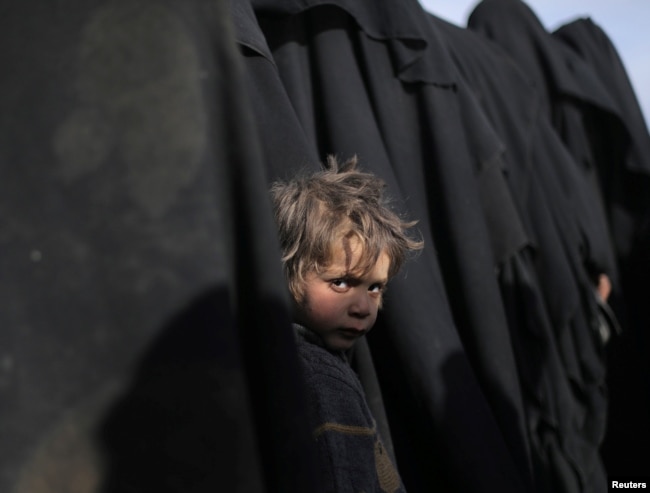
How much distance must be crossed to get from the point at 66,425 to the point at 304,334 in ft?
2.12

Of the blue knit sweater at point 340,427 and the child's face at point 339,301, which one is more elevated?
the child's face at point 339,301

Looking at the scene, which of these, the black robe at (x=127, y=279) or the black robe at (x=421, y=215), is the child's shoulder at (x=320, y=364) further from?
the black robe at (x=421, y=215)

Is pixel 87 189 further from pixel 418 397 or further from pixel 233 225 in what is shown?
pixel 418 397

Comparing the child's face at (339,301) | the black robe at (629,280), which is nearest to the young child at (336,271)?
the child's face at (339,301)

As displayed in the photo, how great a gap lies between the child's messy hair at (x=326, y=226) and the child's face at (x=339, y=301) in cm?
1

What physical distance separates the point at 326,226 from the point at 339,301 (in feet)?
0.39

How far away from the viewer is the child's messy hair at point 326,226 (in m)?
1.49

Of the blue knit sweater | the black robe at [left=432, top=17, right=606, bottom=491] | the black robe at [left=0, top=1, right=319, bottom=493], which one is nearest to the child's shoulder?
the blue knit sweater

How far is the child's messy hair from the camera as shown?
1485 mm

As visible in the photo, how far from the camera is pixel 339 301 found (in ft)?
4.90

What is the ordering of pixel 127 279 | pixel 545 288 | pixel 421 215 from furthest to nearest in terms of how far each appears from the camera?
pixel 545 288, pixel 421 215, pixel 127 279

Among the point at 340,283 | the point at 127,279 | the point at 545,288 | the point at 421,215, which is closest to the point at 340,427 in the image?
the point at 340,283

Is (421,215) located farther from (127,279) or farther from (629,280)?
(629,280)

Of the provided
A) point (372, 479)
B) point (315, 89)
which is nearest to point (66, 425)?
point (372, 479)
